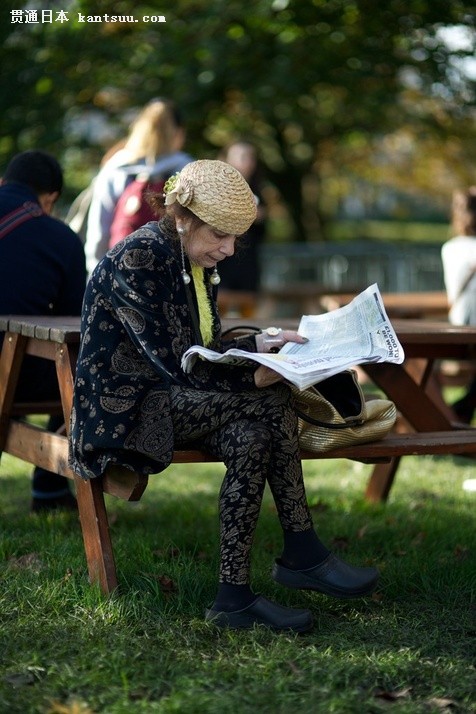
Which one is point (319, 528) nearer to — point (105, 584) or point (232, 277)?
point (105, 584)

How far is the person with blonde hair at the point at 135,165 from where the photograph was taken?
274 inches

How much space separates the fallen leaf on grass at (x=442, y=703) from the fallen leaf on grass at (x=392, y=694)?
0.24 feet

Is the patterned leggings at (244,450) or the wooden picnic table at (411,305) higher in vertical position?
the patterned leggings at (244,450)

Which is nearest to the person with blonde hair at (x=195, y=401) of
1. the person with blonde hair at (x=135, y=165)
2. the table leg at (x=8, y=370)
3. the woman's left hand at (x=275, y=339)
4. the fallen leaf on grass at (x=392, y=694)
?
the woman's left hand at (x=275, y=339)

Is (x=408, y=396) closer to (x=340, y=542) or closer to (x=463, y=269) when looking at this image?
(x=340, y=542)

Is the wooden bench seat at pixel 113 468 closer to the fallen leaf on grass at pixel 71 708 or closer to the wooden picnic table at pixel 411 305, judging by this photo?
the fallen leaf on grass at pixel 71 708

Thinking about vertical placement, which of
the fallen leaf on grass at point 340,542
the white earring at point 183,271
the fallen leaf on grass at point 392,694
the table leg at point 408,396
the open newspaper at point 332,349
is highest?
the white earring at point 183,271

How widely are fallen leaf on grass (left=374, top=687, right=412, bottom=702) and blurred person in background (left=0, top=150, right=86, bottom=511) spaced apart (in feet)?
7.68

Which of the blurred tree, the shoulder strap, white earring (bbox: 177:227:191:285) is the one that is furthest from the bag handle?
the blurred tree

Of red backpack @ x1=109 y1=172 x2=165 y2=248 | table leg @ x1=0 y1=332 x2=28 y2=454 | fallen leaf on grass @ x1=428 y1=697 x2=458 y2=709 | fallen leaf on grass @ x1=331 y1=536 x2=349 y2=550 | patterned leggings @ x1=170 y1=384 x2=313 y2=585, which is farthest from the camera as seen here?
red backpack @ x1=109 y1=172 x2=165 y2=248

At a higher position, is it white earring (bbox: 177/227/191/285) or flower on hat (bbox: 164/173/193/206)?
flower on hat (bbox: 164/173/193/206)

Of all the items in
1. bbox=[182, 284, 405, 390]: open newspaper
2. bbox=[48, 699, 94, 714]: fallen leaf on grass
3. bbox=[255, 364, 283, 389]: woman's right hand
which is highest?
bbox=[182, 284, 405, 390]: open newspaper

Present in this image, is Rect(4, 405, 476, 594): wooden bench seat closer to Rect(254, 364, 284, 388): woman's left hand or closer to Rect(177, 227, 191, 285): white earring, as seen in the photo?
Rect(254, 364, 284, 388): woman's left hand

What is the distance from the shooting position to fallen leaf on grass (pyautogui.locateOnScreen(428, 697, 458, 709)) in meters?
3.09
